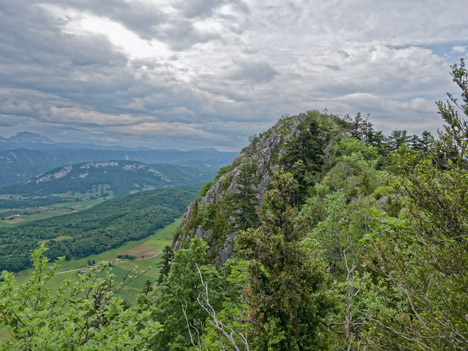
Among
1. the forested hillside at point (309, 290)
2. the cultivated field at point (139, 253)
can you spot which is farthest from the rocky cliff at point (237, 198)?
the cultivated field at point (139, 253)

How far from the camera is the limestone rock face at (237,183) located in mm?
40188

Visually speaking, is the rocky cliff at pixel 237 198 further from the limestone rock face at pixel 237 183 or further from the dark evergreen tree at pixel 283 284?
the dark evergreen tree at pixel 283 284

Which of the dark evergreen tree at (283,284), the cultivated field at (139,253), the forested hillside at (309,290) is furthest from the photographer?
the cultivated field at (139,253)

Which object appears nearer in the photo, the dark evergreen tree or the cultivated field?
the dark evergreen tree

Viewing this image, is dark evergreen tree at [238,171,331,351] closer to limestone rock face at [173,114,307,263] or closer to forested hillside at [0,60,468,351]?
forested hillside at [0,60,468,351]

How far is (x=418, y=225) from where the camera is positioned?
6.48 meters

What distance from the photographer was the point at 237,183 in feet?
111

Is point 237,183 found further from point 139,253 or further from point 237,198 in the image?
point 139,253

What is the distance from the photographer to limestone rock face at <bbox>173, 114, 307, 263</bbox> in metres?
40.2

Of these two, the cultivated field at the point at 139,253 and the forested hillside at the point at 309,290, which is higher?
the forested hillside at the point at 309,290

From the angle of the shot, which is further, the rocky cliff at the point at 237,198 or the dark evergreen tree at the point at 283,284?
the rocky cliff at the point at 237,198

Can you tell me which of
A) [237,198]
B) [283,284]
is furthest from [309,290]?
[237,198]

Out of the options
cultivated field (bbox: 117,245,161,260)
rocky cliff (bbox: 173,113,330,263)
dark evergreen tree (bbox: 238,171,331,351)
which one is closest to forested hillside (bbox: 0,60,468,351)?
dark evergreen tree (bbox: 238,171,331,351)

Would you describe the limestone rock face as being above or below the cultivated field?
above
